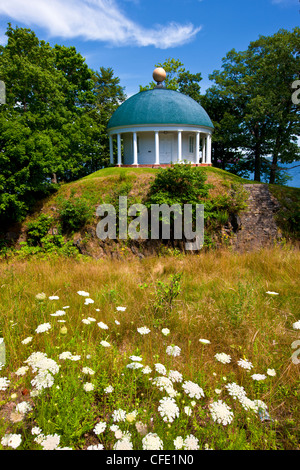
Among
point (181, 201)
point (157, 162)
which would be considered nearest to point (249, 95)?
point (157, 162)

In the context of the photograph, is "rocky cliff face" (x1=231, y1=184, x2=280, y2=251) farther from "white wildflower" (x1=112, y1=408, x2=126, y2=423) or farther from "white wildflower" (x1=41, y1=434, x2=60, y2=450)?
"white wildflower" (x1=41, y1=434, x2=60, y2=450)

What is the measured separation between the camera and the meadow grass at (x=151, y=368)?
1.79 meters

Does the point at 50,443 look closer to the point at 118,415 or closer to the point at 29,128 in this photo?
the point at 118,415

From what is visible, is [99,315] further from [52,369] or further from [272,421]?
[272,421]

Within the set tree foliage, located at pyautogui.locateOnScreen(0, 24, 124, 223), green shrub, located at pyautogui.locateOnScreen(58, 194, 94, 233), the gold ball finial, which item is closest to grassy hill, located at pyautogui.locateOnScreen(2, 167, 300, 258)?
green shrub, located at pyautogui.locateOnScreen(58, 194, 94, 233)

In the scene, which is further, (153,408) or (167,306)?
(167,306)

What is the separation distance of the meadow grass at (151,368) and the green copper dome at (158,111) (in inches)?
693

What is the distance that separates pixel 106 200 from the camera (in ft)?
43.0

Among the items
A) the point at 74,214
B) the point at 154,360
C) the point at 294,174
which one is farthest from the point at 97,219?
the point at 294,174

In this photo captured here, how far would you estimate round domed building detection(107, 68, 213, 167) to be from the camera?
19.6 m

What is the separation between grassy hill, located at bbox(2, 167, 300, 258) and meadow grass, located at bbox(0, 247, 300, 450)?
7.07m

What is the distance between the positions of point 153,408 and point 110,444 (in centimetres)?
40

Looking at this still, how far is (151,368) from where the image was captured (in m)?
2.43
